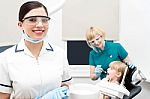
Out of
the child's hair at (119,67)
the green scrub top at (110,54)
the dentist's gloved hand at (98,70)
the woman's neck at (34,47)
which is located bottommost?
the dentist's gloved hand at (98,70)

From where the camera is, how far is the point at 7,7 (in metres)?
2.57

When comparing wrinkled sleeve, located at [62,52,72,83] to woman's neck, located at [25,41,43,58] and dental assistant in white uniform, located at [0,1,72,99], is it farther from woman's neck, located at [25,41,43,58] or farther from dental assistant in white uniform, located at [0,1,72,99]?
woman's neck, located at [25,41,43,58]

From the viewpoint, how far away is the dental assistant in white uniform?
1.42 meters

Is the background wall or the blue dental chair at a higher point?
the background wall

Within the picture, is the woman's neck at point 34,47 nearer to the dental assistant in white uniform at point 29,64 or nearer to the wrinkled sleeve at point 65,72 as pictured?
the dental assistant in white uniform at point 29,64

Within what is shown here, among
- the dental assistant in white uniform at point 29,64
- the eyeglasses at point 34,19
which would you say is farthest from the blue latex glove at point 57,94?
the eyeglasses at point 34,19

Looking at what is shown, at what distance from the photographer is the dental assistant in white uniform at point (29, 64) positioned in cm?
142

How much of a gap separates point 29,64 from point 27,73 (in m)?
0.06

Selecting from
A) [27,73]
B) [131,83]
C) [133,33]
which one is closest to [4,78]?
[27,73]

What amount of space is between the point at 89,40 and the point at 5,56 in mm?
1015

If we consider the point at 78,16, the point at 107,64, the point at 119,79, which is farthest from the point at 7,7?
the point at 119,79

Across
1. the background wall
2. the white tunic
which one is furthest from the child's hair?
the white tunic

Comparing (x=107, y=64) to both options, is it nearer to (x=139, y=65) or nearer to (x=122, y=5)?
(x=139, y=65)

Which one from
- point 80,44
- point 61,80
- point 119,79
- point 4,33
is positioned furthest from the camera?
point 80,44
